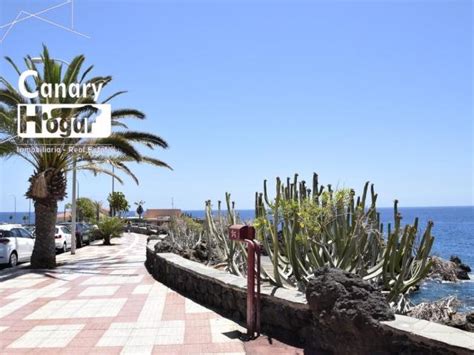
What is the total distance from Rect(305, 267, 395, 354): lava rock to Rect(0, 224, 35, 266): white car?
13.3 metres

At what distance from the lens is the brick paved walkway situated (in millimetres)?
6211

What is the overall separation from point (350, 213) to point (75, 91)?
1163cm

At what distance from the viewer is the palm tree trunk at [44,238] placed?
15.6 meters

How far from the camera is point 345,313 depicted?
16.3 feet

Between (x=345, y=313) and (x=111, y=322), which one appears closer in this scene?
(x=345, y=313)

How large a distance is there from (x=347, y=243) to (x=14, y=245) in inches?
523

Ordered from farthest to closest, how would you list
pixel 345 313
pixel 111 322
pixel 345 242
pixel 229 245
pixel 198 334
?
pixel 229 245 < pixel 111 322 < pixel 345 242 < pixel 198 334 < pixel 345 313

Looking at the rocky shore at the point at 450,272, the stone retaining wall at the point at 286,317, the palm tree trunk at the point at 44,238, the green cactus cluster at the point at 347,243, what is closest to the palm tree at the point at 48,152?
the palm tree trunk at the point at 44,238

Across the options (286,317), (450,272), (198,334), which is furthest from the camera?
(450,272)

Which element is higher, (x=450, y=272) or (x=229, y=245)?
(x=229, y=245)

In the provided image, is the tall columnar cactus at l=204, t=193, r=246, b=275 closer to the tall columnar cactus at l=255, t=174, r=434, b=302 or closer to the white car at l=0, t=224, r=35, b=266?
the tall columnar cactus at l=255, t=174, r=434, b=302

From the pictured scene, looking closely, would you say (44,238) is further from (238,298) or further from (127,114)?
(238,298)

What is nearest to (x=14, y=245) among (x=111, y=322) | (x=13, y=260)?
(x=13, y=260)

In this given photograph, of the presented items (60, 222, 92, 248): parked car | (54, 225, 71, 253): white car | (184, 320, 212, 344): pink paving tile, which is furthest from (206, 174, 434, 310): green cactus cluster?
(60, 222, 92, 248): parked car
